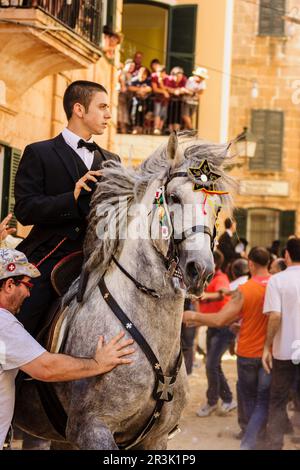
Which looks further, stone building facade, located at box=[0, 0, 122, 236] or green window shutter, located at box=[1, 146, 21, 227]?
green window shutter, located at box=[1, 146, 21, 227]

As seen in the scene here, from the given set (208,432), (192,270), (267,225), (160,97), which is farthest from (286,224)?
(192,270)

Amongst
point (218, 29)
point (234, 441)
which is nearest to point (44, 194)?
point (234, 441)

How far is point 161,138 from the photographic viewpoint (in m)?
25.3

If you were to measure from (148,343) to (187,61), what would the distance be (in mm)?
21800

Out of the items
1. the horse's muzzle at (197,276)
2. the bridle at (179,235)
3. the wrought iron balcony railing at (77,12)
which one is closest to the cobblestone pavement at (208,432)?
the wrought iron balcony railing at (77,12)

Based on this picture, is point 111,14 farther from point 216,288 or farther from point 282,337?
point 282,337

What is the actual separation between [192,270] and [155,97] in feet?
62.2

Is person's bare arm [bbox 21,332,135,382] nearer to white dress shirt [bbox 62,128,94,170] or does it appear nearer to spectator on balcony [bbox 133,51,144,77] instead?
white dress shirt [bbox 62,128,94,170]

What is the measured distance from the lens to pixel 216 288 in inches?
645

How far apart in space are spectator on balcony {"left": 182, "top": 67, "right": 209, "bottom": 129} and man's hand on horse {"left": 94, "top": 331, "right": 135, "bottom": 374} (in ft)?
61.0

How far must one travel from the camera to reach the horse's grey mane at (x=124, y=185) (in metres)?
6.67

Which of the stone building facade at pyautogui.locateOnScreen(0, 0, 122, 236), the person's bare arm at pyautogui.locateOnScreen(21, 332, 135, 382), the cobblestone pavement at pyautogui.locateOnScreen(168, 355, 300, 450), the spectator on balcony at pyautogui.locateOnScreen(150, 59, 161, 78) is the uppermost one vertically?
the spectator on balcony at pyautogui.locateOnScreen(150, 59, 161, 78)

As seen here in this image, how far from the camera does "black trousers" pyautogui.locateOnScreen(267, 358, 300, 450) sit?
12102 mm

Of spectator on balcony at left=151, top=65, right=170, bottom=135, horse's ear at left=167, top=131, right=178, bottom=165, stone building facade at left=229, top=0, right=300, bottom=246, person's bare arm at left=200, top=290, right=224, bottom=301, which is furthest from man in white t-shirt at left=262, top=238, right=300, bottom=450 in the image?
stone building facade at left=229, top=0, right=300, bottom=246
